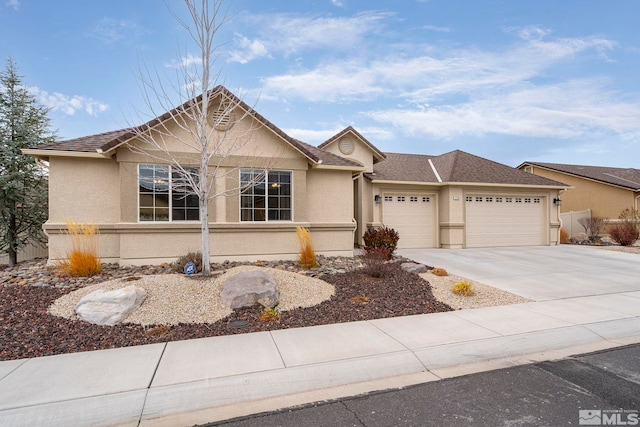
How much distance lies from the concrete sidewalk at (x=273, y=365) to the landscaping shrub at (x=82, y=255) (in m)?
4.47

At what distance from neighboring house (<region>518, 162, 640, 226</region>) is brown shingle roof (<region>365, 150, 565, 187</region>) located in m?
6.38

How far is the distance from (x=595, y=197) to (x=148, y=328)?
90.0 feet

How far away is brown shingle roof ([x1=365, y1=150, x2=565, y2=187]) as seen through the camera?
15.5 metres

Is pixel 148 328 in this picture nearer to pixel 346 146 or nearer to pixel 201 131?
pixel 201 131

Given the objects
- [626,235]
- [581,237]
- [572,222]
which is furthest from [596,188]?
[626,235]

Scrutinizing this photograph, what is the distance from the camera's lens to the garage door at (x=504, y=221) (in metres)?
15.7

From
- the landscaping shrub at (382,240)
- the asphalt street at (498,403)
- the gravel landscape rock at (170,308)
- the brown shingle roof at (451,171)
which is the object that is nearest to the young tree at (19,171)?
the gravel landscape rock at (170,308)

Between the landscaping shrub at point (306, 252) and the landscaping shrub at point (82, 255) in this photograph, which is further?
the landscaping shrub at point (306, 252)

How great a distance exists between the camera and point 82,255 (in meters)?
8.22

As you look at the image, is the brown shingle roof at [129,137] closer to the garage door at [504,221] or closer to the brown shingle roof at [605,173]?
the garage door at [504,221]

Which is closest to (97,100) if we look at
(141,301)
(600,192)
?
(141,301)

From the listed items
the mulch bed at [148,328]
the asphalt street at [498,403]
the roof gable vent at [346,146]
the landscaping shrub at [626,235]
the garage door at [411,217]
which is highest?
the roof gable vent at [346,146]

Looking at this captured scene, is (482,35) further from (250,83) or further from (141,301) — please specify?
(141,301)

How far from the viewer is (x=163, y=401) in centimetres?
344
